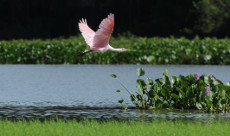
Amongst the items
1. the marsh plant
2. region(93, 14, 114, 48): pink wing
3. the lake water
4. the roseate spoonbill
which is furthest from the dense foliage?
region(93, 14, 114, 48): pink wing

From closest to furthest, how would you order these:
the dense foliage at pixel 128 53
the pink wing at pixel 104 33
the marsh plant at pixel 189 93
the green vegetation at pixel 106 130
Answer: the green vegetation at pixel 106 130, the pink wing at pixel 104 33, the marsh plant at pixel 189 93, the dense foliage at pixel 128 53

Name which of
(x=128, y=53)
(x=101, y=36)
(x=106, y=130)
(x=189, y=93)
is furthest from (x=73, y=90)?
(x=128, y=53)

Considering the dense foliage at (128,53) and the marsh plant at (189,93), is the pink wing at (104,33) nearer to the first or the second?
Result: the marsh plant at (189,93)

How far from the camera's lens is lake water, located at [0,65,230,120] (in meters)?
11.5

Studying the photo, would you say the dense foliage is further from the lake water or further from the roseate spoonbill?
the roseate spoonbill

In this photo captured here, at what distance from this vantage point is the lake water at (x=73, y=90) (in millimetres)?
11531

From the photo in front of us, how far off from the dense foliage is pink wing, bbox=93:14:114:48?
44.1 ft

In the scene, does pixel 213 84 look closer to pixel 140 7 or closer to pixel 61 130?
pixel 61 130

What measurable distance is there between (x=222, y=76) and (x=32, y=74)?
6.38 metres

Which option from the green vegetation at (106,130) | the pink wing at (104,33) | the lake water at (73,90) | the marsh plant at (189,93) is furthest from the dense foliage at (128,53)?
the green vegetation at (106,130)

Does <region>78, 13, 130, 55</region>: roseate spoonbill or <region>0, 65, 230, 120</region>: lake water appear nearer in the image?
<region>78, 13, 130, 55</region>: roseate spoonbill

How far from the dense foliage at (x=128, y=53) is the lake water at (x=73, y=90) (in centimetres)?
120

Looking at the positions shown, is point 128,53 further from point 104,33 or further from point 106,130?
point 106,130

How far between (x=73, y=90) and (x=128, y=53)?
9204mm
